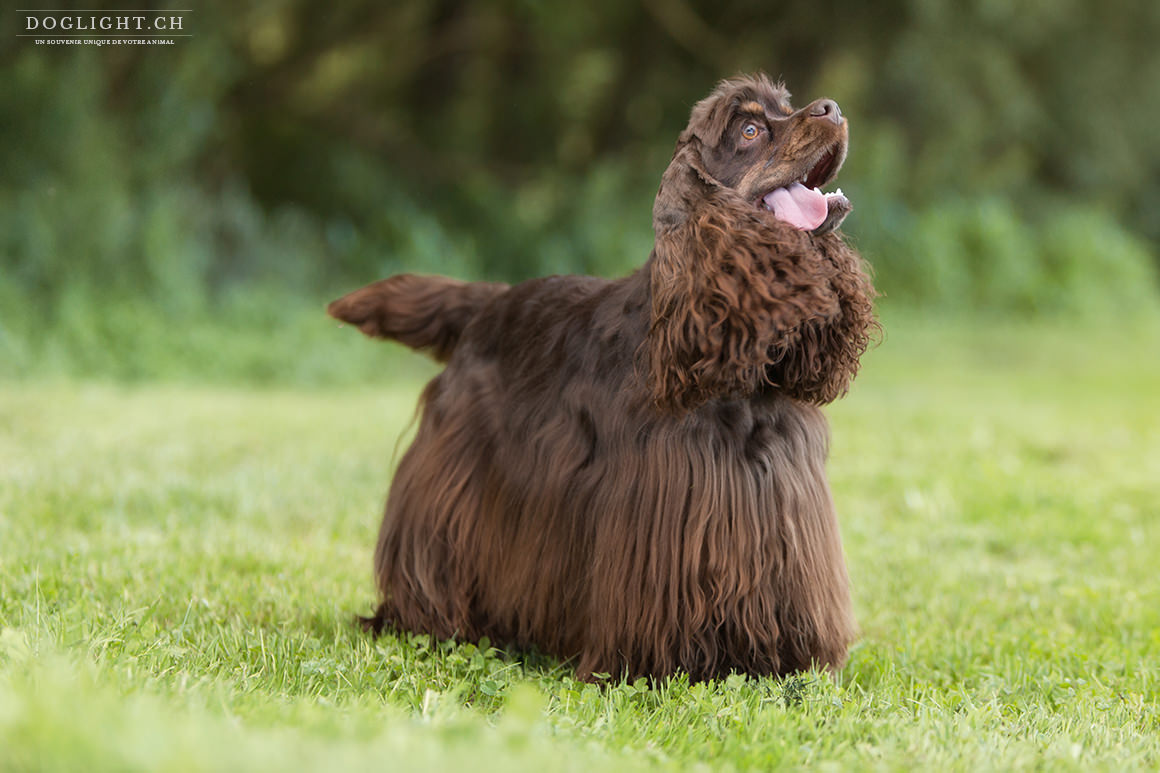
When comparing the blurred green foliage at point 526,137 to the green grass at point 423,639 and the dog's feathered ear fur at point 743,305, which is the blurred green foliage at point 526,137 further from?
the dog's feathered ear fur at point 743,305

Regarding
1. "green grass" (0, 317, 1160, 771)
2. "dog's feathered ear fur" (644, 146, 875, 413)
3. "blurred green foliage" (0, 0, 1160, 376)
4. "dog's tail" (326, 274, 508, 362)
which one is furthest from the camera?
"blurred green foliage" (0, 0, 1160, 376)

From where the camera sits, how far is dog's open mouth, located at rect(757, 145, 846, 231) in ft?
11.2

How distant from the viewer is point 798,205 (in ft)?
11.4

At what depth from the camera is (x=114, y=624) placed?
3.53m

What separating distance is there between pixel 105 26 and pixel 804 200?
10011 mm

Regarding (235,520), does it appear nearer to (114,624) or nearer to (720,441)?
(114,624)

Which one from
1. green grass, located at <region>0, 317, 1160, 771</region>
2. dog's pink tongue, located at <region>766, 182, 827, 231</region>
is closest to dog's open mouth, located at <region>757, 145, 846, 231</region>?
dog's pink tongue, located at <region>766, 182, 827, 231</region>

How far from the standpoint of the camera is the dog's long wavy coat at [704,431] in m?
3.28

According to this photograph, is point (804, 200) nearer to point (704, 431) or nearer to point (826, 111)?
point (826, 111)

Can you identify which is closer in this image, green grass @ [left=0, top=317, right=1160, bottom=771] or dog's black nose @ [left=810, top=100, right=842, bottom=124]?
green grass @ [left=0, top=317, right=1160, bottom=771]

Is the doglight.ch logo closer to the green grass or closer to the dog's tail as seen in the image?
the green grass

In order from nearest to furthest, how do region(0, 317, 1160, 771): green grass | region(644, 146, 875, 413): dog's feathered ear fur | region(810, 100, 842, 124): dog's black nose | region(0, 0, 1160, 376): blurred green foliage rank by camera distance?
region(0, 317, 1160, 771): green grass
region(644, 146, 875, 413): dog's feathered ear fur
region(810, 100, 842, 124): dog's black nose
region(0, 0, 1160, 376): blurred green foliage

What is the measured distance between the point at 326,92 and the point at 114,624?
13.2 m

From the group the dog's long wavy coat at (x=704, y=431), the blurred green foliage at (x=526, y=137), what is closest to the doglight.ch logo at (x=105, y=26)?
the blurred green foliage at (x=526, y=137)
